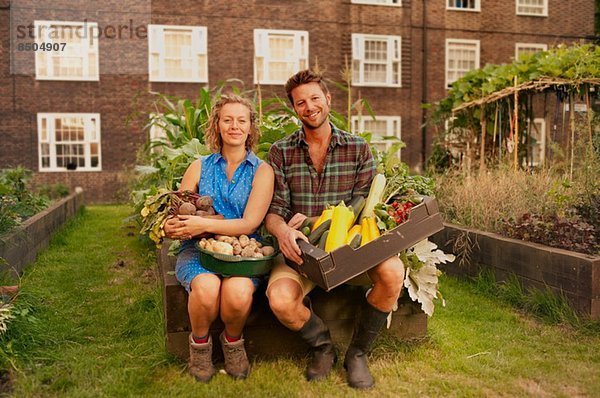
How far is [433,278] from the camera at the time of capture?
139 inches

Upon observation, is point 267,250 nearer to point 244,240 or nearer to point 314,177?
point 244,240

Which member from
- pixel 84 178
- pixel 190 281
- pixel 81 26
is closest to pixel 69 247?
pixel 190 281

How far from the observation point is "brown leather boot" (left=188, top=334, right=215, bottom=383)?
3.06m

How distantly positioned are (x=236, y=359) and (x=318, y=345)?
16.7 inches

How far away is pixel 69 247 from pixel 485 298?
15.6ft

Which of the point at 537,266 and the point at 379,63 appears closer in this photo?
the point at 537,266

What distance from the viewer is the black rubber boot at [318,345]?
3.14m

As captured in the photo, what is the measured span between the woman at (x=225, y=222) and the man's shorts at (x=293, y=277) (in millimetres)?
117

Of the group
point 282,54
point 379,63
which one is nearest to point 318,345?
point 282,54

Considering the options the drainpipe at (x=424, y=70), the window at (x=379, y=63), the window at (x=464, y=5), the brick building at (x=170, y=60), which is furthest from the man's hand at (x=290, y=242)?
the window at (x=464, y=5)

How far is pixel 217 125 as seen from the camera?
3.49m

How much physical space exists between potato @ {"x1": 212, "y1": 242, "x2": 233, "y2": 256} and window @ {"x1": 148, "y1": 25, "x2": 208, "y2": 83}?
627 inches

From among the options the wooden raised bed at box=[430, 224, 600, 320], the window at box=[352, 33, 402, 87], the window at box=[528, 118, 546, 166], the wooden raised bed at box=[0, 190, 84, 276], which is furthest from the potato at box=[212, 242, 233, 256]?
the window at box=[352, 33, 402, 87]

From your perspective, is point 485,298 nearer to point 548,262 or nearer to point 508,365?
point 548,262
